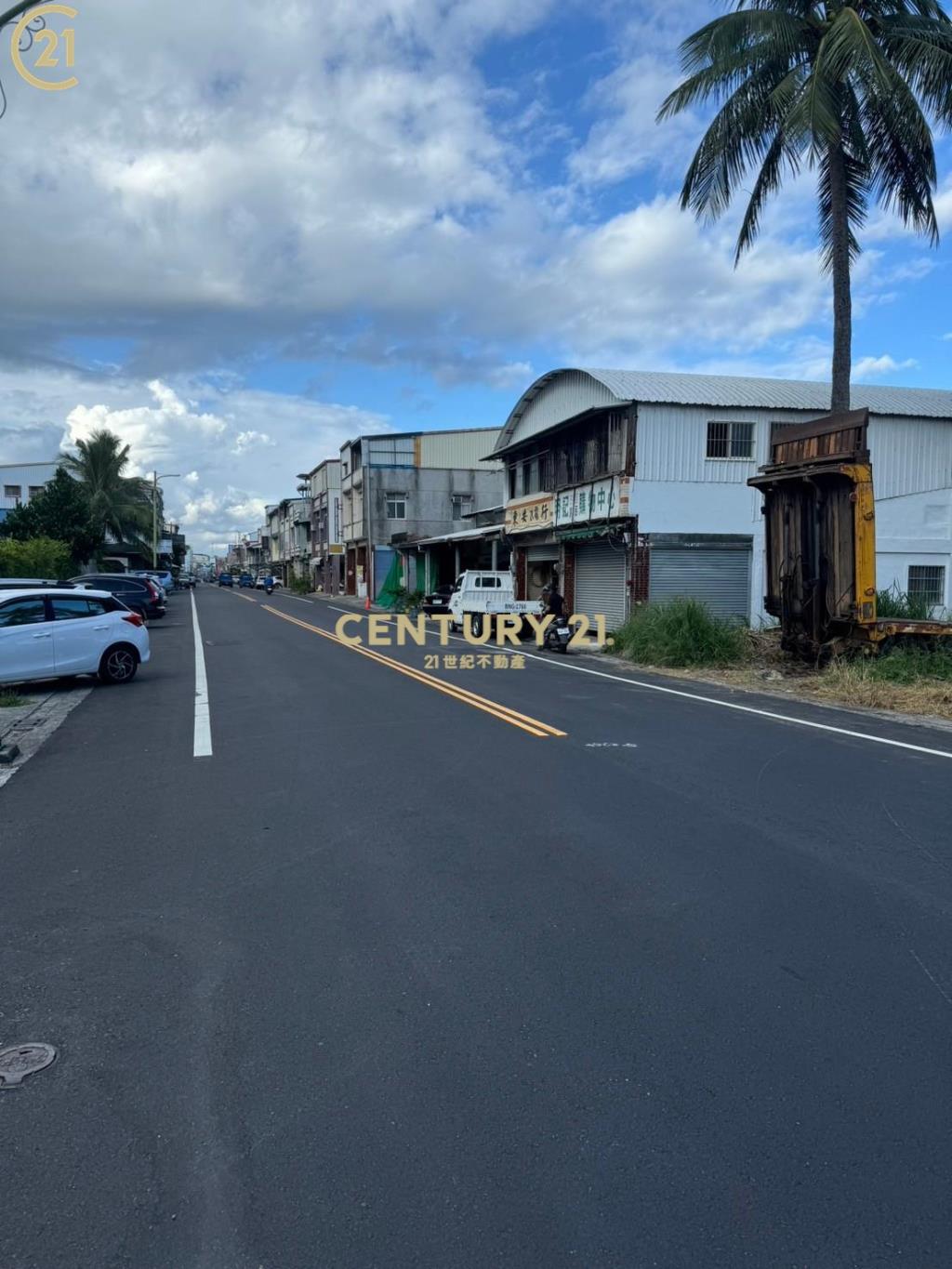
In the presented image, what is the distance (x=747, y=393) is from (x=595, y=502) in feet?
17.1

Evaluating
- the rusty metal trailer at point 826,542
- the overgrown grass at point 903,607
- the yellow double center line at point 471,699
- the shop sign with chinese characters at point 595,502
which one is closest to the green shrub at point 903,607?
the overgrown grass at point 903,607

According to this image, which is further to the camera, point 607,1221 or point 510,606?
point 510,606

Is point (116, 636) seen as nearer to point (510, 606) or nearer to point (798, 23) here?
point (510, 606)

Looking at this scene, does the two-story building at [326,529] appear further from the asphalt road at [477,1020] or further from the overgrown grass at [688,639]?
the asphalt road at [477,1020]

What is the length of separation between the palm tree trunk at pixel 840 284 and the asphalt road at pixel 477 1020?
12.4 metres

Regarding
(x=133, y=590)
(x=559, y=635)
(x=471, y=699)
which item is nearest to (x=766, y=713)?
(x=471, y=699)

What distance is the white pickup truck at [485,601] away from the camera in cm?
2689

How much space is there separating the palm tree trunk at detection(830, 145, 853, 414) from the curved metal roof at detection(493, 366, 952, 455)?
6.24 m

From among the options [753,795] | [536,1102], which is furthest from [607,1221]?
[753,795]

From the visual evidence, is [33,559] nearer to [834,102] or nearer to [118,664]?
[118,664]

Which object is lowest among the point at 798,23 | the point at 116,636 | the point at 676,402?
the point at 116,636

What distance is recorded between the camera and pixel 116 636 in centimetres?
1523

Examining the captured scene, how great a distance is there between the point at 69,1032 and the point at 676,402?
23741 mm

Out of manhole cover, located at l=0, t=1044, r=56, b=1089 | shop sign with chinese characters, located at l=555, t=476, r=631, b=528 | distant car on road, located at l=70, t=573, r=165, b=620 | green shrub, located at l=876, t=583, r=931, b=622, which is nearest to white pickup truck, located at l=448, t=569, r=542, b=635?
shop sign with chinese characters, located at l=555, t=476, r=631, b=528
